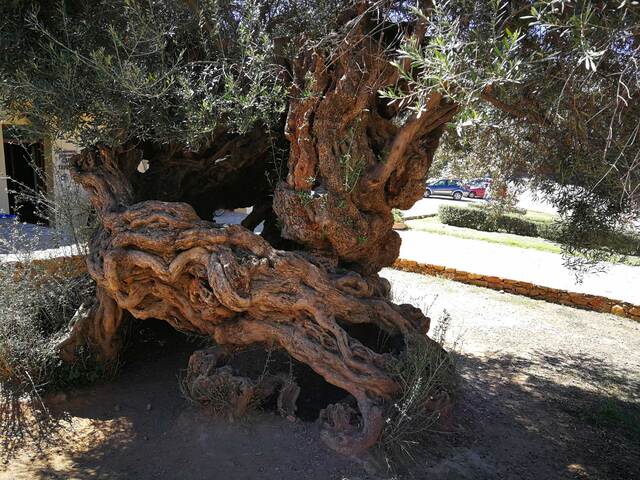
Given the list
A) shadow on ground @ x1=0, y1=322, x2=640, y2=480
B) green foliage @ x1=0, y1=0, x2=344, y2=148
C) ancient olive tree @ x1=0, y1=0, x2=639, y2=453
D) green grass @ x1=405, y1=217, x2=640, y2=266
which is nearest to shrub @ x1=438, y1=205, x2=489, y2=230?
green grass @ x1=405, y1=217, x2=640, y2=266

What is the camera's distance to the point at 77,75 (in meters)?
4.35

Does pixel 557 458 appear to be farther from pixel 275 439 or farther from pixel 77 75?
pixel 77 75

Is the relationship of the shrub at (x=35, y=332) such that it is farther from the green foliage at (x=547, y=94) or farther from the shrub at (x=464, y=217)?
the shrub at (x=464, y=217)

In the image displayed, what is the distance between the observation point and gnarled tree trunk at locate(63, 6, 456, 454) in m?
4.42

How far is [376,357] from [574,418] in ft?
8.38

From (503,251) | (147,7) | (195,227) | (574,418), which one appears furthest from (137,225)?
(503,251)

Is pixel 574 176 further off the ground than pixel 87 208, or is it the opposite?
pixel 574 176

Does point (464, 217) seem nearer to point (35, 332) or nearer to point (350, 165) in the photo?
point (350, 165)

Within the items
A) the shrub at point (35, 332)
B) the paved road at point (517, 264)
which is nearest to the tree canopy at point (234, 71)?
the shrub at point (35, 332)

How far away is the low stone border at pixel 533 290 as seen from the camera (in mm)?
9500

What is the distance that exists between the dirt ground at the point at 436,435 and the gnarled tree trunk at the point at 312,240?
0.58 meters

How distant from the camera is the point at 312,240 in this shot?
16.0ft

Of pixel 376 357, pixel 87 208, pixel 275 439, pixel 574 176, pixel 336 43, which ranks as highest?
pixel 336 43

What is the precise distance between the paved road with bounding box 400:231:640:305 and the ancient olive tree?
614 cm
